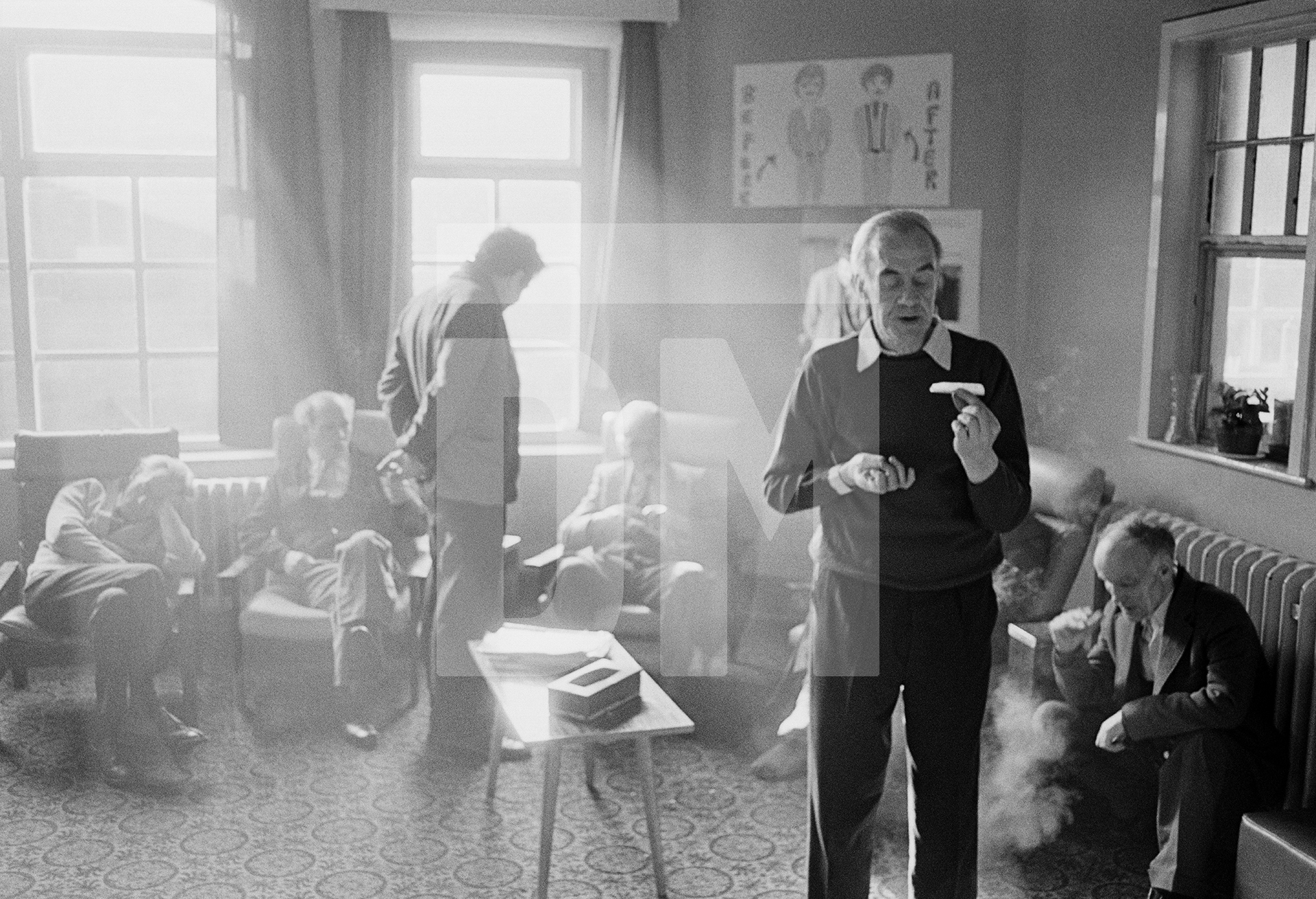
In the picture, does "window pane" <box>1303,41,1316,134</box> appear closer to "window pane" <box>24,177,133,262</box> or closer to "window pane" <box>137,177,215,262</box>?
"window pane" <box>137,177,215,262</box>

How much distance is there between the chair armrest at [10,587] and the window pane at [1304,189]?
4.31 metres

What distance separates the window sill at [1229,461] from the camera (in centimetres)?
388

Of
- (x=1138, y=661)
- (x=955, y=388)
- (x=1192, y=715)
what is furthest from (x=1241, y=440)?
(x=955, y=388)

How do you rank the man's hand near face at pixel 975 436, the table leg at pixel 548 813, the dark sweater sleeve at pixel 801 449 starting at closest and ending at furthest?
1. the man's hand near face at pixel 975 436
2. the dark sweater sleeve at pixel 801 449
3. the table leg at pixel 548 813

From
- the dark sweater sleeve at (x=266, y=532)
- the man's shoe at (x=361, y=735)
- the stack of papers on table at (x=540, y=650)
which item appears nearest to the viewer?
the stack of papers on table at (x=540, y=650)

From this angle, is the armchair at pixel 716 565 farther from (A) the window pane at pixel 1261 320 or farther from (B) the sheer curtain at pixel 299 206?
(A) the window pane at pixel 1261 320

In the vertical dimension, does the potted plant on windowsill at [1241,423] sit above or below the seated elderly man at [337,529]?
above

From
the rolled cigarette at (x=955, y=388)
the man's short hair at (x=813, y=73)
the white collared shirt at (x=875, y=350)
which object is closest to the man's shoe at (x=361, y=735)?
the white collared shirt at (x=875, y=350)

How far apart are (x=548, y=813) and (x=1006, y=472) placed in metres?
1.43

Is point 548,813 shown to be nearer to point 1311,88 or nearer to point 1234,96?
point 1311,88

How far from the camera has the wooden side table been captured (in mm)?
3207

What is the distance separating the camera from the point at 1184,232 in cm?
458

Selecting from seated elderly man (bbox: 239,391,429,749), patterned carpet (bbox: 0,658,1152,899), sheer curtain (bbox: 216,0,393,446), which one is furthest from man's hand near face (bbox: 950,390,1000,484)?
sheer curtain (bbox: 216,0,393,446)

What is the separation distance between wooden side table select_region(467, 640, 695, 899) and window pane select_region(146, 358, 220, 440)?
2.74 m
